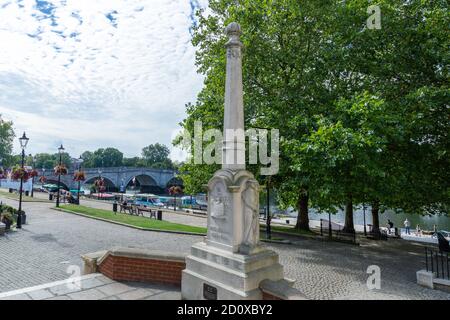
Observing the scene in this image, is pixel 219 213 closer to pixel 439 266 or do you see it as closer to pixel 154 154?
pixel 439 266

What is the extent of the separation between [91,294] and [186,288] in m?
2.25

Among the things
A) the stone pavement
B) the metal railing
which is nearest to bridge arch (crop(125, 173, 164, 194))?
the stone pavement

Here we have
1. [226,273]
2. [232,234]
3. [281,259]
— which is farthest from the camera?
[281,259]

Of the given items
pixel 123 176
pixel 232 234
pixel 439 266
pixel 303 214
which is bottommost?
pixel 439 266

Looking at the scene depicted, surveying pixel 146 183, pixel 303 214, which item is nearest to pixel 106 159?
pixel 146 183

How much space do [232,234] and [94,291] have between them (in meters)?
3.74

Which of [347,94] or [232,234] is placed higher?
[347,94]

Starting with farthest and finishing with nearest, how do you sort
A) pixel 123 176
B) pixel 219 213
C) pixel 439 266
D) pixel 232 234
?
pixel 123 176, pixel 439 266, pixel 219 213, pixel 232 234

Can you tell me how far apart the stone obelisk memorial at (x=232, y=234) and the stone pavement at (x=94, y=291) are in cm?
78

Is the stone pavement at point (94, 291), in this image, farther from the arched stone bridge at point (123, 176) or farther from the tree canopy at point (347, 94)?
the arched stone bridge at point (123, 176)

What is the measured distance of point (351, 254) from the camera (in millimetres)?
13219

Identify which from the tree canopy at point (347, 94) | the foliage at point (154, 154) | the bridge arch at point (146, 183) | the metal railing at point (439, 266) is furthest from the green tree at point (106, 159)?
the metal railing at point (439, 266)

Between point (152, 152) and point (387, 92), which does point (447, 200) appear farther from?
point (152, 152)

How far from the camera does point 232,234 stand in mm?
6250
